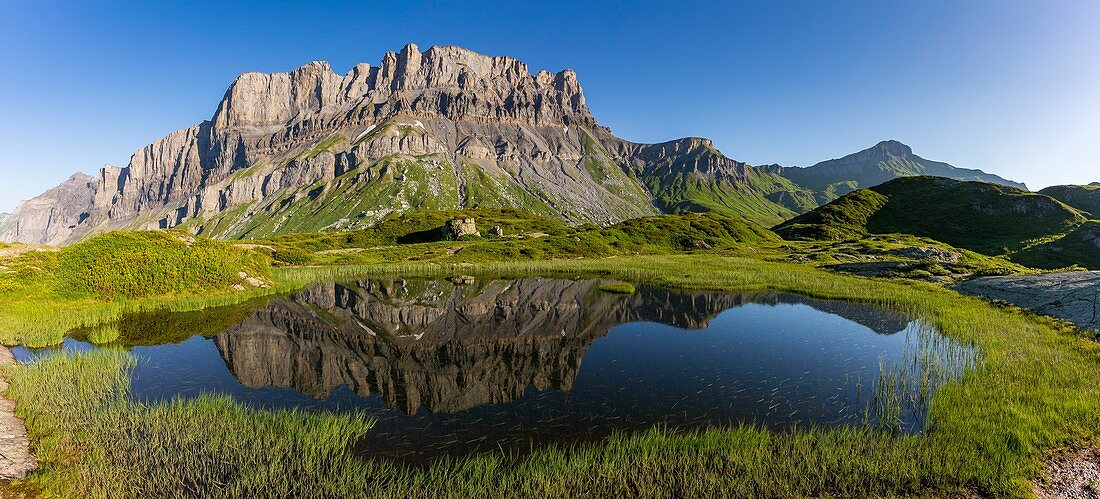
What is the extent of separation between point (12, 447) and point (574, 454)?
1577 centimetres

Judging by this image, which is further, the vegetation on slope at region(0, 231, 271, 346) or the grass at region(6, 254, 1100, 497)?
the vegetation on slope at region(0, 231, 271, 346)

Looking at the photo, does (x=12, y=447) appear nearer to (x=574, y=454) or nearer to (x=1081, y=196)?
(x=574, y=454)

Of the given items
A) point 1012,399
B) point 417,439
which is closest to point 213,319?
point 417,439

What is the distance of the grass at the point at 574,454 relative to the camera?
1043 centimetres

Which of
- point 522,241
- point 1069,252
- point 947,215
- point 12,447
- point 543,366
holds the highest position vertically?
point 947,215

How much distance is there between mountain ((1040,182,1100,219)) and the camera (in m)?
144

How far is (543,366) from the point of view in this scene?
21906 mm

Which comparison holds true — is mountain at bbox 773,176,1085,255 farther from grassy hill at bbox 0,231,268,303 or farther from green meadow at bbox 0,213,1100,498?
grassy hill at bbox 0,231,268,303

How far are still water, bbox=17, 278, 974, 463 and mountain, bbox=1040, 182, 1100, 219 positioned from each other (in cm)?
19474

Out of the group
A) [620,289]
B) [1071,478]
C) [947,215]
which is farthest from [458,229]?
[947,215]

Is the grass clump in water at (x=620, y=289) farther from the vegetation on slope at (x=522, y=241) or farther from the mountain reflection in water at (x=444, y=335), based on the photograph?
the vegetation on slope at (x=522, y=241)

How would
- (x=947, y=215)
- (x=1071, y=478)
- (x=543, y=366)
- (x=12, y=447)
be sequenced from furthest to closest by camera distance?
1. (x=947, y=215)
2. (x=543, y=366)
3. (x=12, y=447)
4. (x=1071, y=478)

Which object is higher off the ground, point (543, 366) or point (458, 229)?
point (458, 229)

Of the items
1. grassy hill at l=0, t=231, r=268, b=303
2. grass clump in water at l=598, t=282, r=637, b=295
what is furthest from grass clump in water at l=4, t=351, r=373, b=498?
grass clump in water at l=598, t=282, r=637, b=295
